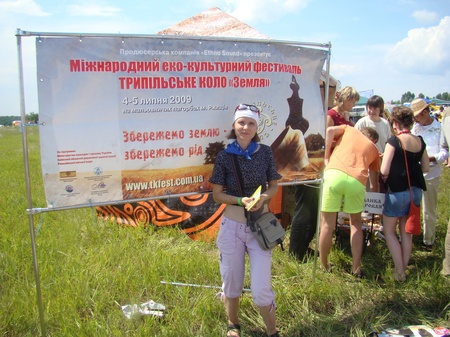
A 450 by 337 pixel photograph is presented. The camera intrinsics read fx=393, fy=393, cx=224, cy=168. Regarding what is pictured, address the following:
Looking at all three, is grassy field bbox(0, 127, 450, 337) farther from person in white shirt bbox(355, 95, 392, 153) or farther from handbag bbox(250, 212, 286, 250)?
person in white shirt bbox(355, 95, 392, 153)

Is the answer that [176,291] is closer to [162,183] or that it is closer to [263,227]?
[162,183]

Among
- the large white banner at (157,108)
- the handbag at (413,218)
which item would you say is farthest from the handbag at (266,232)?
the handbag at (413,218)

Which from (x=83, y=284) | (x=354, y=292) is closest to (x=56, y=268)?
(x=83, y=284)

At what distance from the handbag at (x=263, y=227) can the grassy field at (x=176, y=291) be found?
2.71 feet

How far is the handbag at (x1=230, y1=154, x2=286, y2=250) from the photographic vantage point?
2684mm

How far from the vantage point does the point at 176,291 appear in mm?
3445

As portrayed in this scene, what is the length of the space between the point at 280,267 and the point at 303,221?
0.54m

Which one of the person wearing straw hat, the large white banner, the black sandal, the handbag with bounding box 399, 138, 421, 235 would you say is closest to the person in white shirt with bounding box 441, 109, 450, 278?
the person wearing straw hat

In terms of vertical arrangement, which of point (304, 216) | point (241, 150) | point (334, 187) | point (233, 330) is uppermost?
point (241, 150)

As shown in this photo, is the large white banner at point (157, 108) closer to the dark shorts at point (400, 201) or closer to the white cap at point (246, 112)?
the white cap at point (246, 112)

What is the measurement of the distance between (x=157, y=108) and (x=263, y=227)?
114 centimetres

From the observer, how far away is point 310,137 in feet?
11.2

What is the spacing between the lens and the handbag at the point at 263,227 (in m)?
2.68

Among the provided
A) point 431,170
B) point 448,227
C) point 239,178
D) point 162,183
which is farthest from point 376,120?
point 162,183
